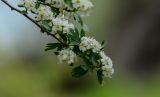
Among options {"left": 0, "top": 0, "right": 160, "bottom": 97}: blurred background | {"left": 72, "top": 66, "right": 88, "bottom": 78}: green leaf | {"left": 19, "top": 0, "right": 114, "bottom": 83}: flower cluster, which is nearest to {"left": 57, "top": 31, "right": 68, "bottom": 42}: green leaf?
{"left": 19, "top": 0, "right": 114, "bottom": 83}: flower cluster

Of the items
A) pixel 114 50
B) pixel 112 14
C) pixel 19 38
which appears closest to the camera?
pixel 19 38

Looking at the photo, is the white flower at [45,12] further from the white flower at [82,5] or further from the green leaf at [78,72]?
the green leaf at [78,72]

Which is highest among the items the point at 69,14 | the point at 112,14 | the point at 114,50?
the point at 112,14

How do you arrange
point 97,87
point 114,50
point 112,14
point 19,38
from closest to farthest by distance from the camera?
point 97,87 < point 19,38 < point 114,50 < point 112,14

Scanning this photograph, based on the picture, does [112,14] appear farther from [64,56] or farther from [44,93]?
[64,56]

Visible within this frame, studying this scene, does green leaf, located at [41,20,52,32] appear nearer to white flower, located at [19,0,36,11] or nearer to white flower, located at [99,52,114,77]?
white flower, located at [19,0,36,11]

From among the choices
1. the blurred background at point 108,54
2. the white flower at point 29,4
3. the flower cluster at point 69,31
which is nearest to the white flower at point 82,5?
the flower cluster at point 69,31

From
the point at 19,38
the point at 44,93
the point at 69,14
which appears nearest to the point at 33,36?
the point at 19,38
